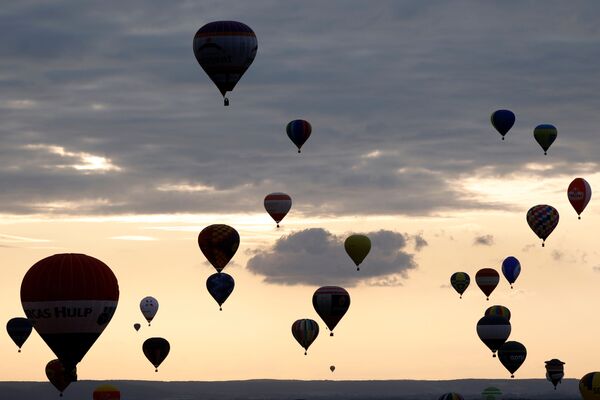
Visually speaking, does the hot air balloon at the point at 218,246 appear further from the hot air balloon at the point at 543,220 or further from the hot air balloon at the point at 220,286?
the hot air balloon at the point at 543,220

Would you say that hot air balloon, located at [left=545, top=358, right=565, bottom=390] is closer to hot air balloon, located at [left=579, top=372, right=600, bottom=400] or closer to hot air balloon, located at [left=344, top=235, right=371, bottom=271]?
hot air balloon, located at [left=579, top=372, right=600, bottom=400]

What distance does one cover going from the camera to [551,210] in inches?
4692

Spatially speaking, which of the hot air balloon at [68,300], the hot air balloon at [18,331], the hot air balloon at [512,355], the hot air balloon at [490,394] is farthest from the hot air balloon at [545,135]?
the hot air balloon at [68,300]

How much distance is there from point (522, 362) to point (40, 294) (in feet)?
193

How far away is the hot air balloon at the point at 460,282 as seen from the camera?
136 m

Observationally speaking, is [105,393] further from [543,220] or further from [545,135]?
[545,135]

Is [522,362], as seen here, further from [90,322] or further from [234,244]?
[90,322]

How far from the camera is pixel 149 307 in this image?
482 feet

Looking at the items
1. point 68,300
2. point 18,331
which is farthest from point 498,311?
point 68,300

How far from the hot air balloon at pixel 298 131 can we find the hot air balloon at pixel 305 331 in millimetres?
21255

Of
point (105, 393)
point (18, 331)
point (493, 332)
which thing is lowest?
point (105, 393)

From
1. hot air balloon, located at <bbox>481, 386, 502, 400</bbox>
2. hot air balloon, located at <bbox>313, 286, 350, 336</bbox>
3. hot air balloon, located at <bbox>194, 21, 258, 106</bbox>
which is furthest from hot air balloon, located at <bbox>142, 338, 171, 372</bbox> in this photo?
hot air balloon, located at <bbox>194, 21, 258, 106</bbox>

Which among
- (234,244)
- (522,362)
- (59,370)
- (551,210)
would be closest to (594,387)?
(522,362)

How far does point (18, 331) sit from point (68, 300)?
141 ft
